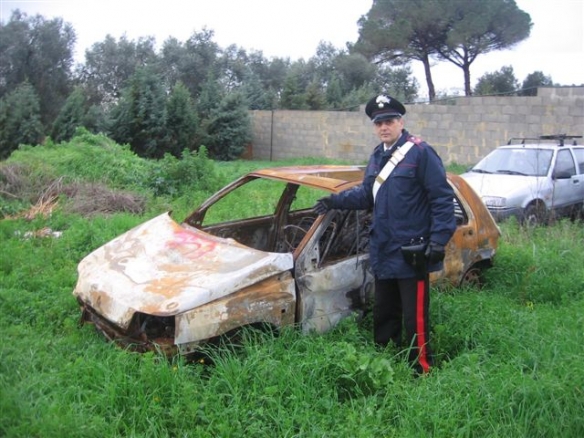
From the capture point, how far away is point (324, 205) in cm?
433

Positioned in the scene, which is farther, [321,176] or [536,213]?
[536,213]

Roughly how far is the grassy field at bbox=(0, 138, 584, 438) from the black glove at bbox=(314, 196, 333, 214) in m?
0.82

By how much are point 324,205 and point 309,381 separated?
130cm

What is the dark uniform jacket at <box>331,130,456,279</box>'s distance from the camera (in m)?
3.92

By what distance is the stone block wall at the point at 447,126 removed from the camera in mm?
13867

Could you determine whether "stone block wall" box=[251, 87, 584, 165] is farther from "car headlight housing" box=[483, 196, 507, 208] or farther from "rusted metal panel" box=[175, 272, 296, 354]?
"rusted metal panel" box=[175, 272, 296, 354]

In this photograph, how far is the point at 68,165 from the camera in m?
11.2

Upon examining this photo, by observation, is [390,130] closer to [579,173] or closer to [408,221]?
[408,221]

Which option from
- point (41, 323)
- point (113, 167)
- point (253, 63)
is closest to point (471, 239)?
point (41, 323)

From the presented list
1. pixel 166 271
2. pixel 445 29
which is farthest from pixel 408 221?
pixel 445 29

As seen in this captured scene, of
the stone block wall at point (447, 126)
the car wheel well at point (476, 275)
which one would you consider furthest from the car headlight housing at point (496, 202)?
the stone block wall at point (447, 126)

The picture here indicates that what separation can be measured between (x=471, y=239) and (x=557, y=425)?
2245mm

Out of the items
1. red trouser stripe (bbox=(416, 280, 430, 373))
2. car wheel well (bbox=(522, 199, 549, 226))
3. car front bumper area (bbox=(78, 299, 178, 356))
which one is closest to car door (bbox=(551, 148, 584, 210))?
car wheel well (bbox=(522, 199, 549, 226))

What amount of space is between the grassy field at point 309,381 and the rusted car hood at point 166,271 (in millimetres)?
311
